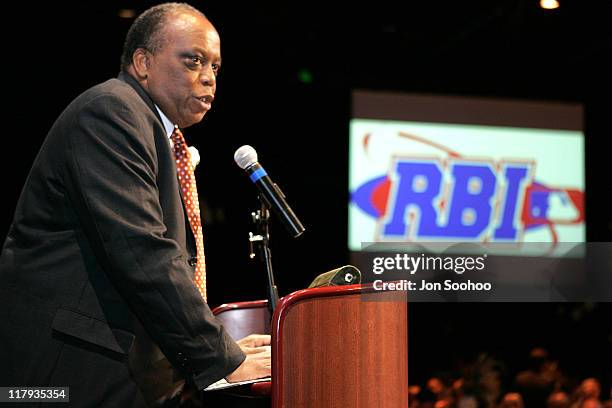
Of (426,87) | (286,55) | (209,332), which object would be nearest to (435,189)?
(426,87)

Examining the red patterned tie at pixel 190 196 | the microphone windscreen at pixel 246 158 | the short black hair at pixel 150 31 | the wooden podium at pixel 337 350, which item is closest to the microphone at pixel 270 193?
the microphone windscreen at pixel 246 158

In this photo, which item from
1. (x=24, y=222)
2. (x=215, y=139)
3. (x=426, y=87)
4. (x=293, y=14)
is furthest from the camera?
(x=426, y=87)

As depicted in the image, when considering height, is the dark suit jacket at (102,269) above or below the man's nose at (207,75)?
below

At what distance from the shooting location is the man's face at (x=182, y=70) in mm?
1992

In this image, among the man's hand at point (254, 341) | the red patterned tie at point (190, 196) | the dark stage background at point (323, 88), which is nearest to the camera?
the red patterned tie at point (190, 196)

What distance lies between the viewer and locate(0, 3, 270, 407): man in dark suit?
166cm

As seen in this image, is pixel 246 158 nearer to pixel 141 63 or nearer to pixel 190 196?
pixel 190 196

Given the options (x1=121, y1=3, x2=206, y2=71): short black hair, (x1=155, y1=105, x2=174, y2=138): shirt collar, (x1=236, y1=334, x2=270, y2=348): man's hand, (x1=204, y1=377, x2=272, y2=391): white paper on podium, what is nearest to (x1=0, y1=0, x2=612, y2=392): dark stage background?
(x1=121, y1=3, x2=206, y2=71): short black hair

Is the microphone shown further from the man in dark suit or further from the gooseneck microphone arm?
the man in dark suit

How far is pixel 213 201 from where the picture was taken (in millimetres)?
6883

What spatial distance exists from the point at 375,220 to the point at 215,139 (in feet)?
5.14

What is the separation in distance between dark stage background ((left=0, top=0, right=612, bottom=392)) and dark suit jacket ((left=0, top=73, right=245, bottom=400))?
175 inches

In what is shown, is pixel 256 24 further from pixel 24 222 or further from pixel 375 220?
pixel 24 222

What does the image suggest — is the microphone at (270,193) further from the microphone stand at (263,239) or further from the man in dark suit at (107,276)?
the man in dark suit at (107,276)
